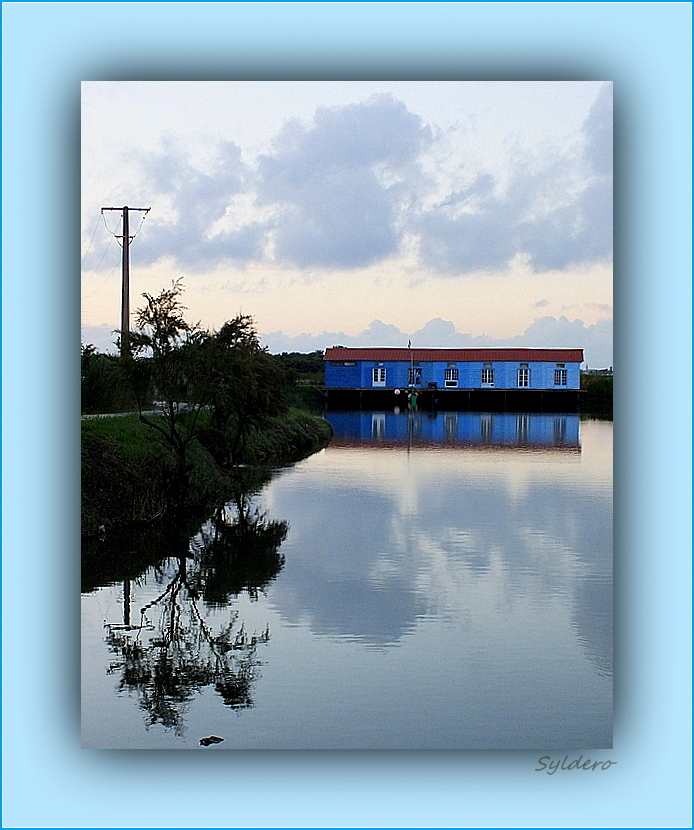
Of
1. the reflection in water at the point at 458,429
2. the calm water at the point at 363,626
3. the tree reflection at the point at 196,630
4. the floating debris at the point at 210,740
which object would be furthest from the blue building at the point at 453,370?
the floating debris at the point at 210,740

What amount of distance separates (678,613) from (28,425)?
476cm

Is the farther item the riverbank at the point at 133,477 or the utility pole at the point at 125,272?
the riverbank at the point at 133,477

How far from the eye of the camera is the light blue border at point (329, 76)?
7473 mm

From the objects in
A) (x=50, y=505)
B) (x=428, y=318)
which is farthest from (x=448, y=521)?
(x=50, y=505)

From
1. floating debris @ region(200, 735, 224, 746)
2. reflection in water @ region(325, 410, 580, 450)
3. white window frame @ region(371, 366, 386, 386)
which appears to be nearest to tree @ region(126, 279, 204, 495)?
white window frame @ region(371, 366, 386, 386)

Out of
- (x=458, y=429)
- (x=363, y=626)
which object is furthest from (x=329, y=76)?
(x=458, y=429)

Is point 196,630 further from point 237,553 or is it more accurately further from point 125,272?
point 125,272

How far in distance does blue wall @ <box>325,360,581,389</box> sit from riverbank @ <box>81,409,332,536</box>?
8.04ft

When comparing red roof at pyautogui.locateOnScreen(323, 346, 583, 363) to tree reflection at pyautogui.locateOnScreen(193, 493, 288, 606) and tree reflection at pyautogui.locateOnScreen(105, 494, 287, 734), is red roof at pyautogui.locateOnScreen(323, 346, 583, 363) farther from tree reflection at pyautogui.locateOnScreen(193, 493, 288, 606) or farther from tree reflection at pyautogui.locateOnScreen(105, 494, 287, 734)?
tree reflection at pyautogui.locateOnScreen(105, 494, 287, 734)

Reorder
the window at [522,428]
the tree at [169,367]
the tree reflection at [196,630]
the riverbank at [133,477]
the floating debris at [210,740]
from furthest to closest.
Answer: the window at [522,428]
the tree at [169,367]
the riverbank at [133,477]
the tree reflection at [196,630]
the floating debris at [210,740]

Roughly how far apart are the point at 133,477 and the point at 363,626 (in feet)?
16.4

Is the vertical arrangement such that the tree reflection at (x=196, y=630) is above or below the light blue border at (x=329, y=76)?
below

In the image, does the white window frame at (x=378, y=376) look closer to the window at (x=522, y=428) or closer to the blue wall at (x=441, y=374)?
the blue wall at (x=441, y=374)

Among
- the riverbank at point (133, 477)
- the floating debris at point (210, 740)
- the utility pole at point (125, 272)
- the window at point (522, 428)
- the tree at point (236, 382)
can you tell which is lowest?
the floating debris at point (210, 740)
